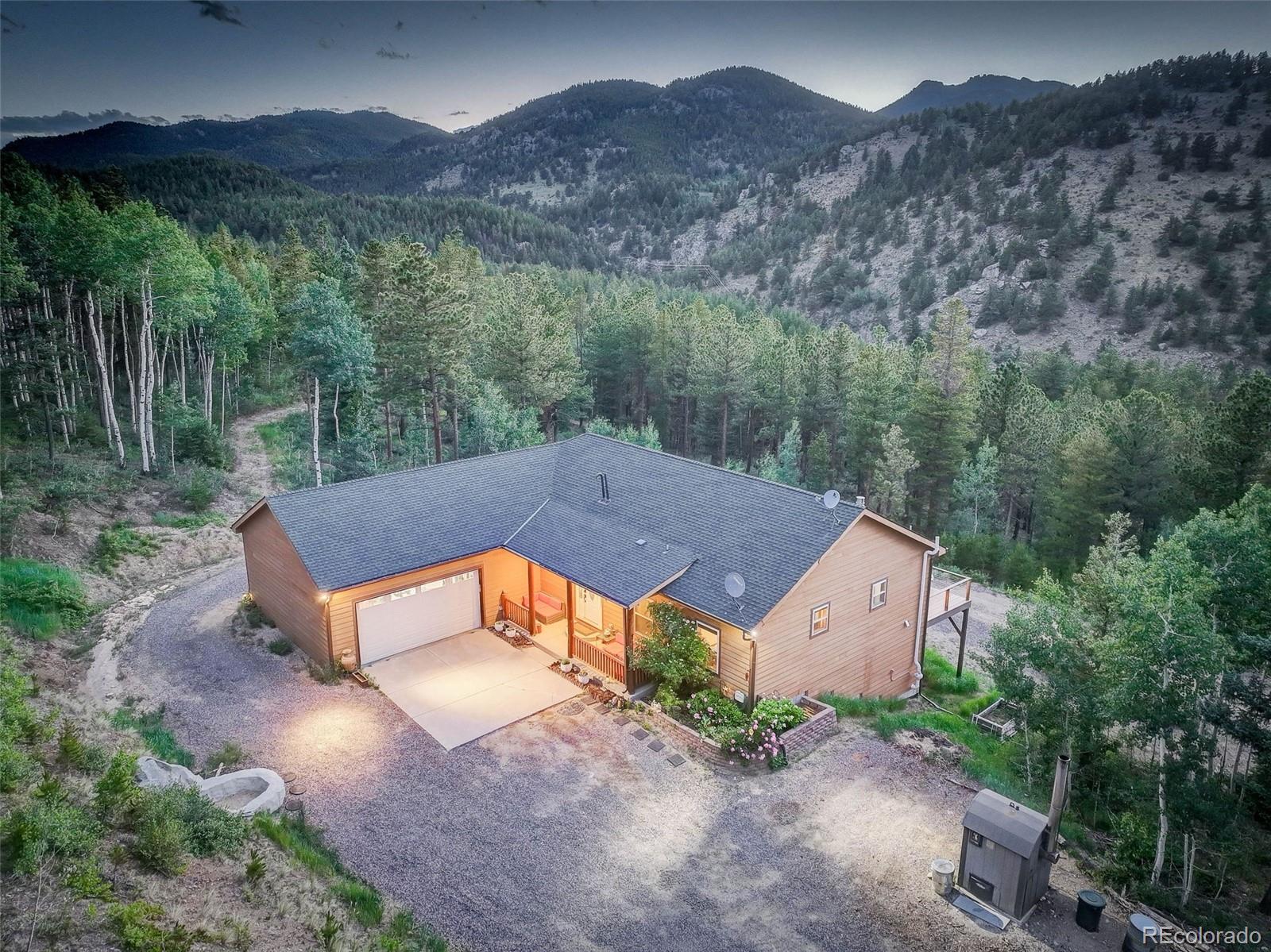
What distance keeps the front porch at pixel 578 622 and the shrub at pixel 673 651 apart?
0.50 m

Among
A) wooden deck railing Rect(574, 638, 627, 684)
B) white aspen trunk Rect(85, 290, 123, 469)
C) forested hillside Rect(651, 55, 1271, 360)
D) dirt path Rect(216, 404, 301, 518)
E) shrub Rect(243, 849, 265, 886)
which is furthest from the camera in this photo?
forested hillside Rect(651, 55, 1271, 360)

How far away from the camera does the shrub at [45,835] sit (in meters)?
7.54

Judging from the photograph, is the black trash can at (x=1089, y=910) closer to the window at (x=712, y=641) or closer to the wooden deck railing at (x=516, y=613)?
the window at (x=712, y=641)

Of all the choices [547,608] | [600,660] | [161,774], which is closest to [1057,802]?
[600,660]

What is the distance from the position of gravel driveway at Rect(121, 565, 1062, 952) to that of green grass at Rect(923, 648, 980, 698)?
243 inches

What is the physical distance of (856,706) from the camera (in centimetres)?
1656

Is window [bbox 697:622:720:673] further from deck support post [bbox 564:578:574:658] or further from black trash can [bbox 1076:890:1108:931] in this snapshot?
black trash can [bbox 1076:890:1108:931]

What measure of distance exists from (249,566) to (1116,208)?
4582 inches

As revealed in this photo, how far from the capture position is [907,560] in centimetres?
1833

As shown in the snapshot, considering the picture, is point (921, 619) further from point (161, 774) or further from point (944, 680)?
point (161, 774)

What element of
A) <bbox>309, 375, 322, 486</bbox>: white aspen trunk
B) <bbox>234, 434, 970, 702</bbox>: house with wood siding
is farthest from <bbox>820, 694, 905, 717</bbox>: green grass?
<bbox>309, 375, 322, 486</bbox>: white aspen trunk

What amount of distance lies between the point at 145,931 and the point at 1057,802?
12066 mm

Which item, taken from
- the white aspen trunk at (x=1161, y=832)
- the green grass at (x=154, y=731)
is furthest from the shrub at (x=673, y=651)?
the green grass at (x=154, y=731)

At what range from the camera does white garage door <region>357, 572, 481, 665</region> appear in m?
17.8
